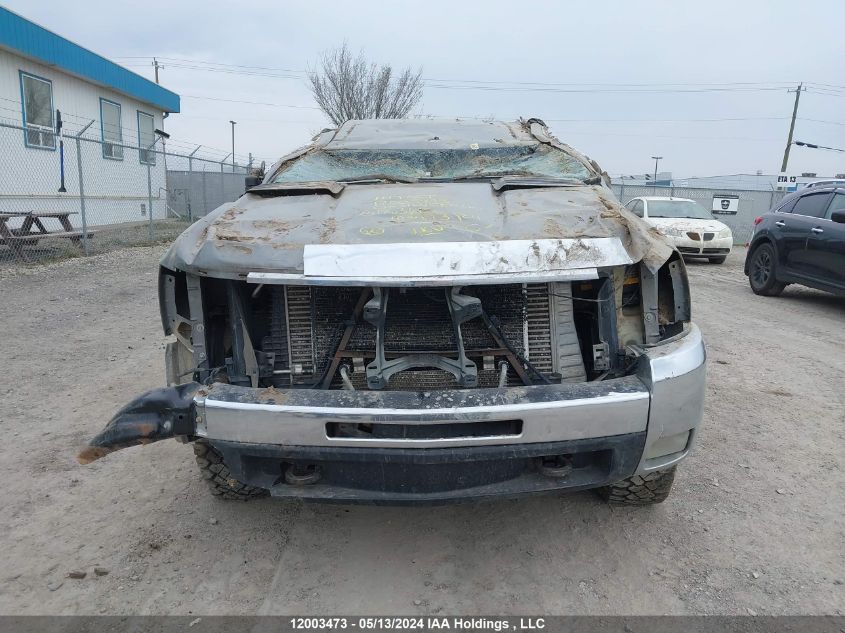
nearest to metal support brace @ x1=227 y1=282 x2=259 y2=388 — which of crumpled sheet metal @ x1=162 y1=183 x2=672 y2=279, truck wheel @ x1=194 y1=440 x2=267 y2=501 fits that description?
crumpled sheet metal @ x1=162 y1=183 x2=672 y2=279

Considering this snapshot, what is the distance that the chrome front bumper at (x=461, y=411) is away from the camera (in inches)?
86.4

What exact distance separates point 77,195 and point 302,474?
14122mm

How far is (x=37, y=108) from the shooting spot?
1324 centimetres

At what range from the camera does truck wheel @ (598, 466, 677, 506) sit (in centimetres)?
284

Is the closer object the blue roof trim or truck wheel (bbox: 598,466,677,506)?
truck wheel (bbox: 598,466,677,506)

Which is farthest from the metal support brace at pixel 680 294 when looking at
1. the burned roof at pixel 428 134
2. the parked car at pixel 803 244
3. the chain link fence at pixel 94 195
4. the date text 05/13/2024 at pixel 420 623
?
the chain link fence at pixel 94 195

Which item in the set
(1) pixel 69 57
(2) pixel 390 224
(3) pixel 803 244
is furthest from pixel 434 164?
(1) pixel 69 57

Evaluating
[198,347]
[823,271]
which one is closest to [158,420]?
[198,347]

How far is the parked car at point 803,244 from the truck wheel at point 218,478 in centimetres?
768

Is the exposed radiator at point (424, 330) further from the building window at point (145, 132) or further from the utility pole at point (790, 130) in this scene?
the utility pole at point (790, 130)

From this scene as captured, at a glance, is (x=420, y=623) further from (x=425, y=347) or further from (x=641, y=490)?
(x=641, y=490)

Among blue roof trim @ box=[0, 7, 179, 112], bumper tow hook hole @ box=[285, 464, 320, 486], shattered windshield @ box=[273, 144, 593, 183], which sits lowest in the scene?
bumper tow hook hole @ box=[285, 464, 320, 486]

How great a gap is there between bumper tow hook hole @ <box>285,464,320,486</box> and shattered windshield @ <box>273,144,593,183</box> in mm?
1812

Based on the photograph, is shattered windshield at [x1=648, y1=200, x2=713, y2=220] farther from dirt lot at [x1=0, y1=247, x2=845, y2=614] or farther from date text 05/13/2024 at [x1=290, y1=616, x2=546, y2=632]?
date text 05/13/2024 at [x1=290, y1=616, x2=546, y2=632]
